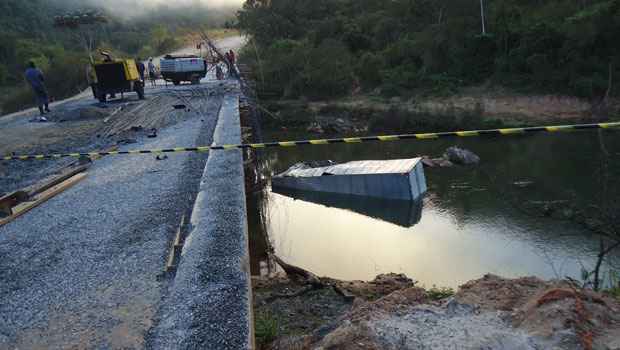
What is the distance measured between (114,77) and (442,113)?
1466 cm

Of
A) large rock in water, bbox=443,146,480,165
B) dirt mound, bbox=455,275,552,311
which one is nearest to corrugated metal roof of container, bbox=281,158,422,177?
large rock in water, bbox=443,146,480,165

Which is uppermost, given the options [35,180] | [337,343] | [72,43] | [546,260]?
[72,43]

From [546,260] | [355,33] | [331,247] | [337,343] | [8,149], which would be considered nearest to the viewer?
[337,343]

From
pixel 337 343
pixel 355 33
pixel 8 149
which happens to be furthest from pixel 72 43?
pixel 337 343

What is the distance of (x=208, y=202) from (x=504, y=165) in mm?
11995

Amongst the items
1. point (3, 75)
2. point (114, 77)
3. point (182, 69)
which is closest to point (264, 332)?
point (114, 77)

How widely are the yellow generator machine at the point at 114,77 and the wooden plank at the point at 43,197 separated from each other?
31.6 ft

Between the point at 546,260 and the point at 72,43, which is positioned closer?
the point at 546,260

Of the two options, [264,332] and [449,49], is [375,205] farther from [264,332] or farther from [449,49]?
[449,49]

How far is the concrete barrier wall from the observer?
365 centimetres

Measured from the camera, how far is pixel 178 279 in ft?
14.9

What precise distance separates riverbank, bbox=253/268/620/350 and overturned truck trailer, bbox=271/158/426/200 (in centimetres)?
627

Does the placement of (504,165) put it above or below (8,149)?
below

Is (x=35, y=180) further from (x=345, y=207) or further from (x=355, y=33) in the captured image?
(x=355, y=33)
